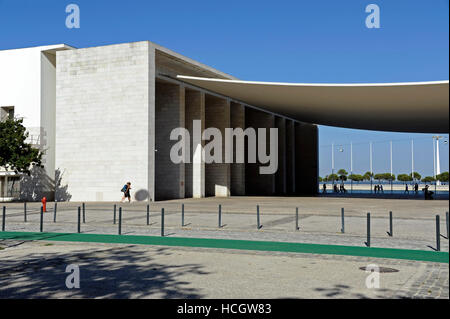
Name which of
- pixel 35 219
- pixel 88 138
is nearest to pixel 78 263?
pixel 35 219

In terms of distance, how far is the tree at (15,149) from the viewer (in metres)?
32.7

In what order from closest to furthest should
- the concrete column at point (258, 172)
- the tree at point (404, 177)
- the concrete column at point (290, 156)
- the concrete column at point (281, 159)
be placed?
the concrete column at point (258, 172), the concrete column at point (281, 159), the concrete column at point (290, 156), the tree at point (404, 177)

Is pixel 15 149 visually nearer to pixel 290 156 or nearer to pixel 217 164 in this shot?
pixel 217 164

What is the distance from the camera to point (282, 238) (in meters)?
13.5

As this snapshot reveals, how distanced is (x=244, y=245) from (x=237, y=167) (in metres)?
34.7

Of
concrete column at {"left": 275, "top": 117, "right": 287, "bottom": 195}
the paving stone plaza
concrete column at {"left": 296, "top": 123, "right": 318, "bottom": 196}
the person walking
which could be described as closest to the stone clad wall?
the person walking

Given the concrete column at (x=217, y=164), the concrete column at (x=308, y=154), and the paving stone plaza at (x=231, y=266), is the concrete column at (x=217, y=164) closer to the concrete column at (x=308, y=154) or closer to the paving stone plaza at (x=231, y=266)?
the concrete column at (x=308, y=154)

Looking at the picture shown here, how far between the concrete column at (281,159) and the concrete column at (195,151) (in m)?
16.8

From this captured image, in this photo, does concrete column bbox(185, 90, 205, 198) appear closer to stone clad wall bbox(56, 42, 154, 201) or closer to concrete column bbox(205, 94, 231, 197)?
concrete column bbox(205, 94, 231, 197)

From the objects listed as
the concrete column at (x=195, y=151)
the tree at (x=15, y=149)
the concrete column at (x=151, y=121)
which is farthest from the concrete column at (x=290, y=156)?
the tree at (x=15, y=149)

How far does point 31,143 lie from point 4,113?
16.7ft

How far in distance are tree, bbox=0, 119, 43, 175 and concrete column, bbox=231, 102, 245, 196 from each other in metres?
19.8

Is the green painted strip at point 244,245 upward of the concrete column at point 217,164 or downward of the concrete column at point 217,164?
downward

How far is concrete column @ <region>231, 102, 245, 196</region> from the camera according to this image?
1844 inches
